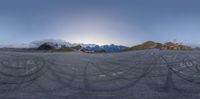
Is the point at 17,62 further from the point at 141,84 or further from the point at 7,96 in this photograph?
the point at 141,84

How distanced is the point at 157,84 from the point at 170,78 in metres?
0.29

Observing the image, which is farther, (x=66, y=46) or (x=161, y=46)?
(x=66, y=46)

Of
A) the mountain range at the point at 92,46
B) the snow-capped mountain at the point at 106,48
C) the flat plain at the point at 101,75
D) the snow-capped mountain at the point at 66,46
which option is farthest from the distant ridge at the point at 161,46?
the flat plain at the point at 101,75

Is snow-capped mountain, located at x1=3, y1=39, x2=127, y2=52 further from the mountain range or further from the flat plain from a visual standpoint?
the flat plain

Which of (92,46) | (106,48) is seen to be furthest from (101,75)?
(92,46)

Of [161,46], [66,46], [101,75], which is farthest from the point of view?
[66,46]

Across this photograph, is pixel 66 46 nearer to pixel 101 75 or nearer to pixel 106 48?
pixel 106 48

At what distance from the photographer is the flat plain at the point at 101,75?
29.8 feet

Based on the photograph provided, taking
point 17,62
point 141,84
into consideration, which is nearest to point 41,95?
point 17,62

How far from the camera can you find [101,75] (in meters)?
9.27

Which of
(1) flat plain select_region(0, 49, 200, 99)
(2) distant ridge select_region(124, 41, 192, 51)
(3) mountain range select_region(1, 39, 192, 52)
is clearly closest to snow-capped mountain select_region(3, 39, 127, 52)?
(3) mountain range select_region(1, 39, 192, 52)

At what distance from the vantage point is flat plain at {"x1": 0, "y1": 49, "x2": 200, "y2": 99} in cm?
909

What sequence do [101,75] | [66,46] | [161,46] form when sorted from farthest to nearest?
[66,46] → [161,46] → [101,75]

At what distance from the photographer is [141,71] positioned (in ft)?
30.8
